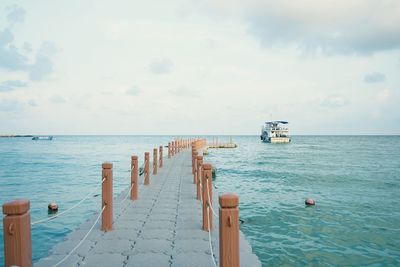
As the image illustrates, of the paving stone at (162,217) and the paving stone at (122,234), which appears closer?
the paving stone at (122,234)

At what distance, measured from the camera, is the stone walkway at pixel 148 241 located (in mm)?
4625

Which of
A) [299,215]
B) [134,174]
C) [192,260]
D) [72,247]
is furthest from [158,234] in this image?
[299,215]

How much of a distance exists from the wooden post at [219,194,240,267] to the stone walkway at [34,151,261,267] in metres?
1.17

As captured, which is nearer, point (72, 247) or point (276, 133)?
point (72, 247)

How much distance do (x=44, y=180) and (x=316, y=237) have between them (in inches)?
859

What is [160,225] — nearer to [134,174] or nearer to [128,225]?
[128,225]

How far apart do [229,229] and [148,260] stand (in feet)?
6.20

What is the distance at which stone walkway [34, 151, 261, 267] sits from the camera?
462 centimetres

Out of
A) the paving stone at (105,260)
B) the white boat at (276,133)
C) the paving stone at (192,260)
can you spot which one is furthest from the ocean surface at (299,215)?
the white boat at (276,133)

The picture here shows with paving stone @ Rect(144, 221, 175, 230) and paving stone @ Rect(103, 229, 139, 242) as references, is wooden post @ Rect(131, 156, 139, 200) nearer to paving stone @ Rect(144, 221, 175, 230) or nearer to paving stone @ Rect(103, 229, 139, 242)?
paving stone @ Rect(144, 221, 175, 230)

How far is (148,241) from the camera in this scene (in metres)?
5.48

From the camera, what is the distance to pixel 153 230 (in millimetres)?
6176

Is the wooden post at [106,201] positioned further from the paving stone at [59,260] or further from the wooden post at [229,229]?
the wooden post at [229,229]

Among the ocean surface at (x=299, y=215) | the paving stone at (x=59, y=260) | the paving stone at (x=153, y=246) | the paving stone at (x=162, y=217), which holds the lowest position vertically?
the ocean surface at (x=299, y=215)
